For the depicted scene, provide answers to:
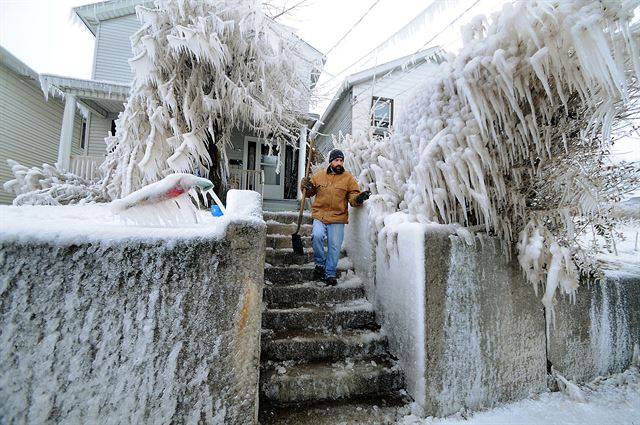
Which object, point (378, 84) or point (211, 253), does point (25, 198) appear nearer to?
point (211, 253)

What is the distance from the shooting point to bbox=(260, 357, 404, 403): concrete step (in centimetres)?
192

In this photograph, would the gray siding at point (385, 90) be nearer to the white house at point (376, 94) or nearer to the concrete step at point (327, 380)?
the white house at point (376, 94)

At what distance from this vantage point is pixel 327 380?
78.5 inches

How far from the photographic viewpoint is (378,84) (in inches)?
406

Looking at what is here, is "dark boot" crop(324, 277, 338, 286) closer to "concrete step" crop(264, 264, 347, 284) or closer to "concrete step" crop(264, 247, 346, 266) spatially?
"concrete step" crop(264, 264, 347, 284)

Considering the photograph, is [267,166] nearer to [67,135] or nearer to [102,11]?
[67,135]

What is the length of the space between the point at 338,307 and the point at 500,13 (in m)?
2.81

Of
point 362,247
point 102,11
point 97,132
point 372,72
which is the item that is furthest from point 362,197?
point 102,11

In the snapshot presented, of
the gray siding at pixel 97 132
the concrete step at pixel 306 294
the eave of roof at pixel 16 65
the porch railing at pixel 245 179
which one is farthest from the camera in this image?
the gray siding at pixel 97 132

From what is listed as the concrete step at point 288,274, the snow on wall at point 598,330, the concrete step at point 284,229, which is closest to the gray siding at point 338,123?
the concrete step at point 284,229

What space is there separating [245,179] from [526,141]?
25.0 feet

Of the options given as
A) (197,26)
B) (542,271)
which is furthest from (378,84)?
(542,271)

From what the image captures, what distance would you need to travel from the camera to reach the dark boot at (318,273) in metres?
3.12

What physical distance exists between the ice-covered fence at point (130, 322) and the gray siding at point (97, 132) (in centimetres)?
1009
